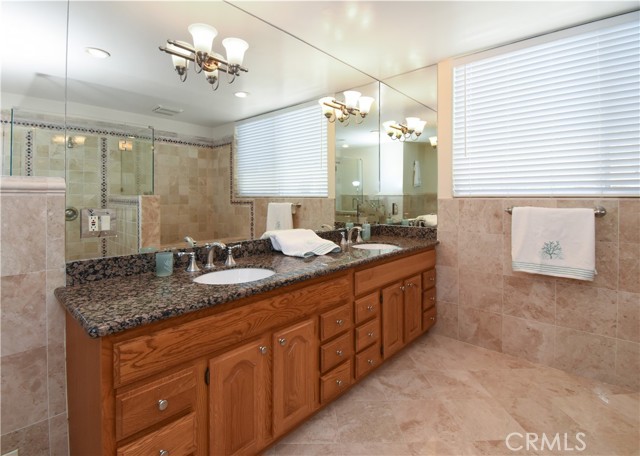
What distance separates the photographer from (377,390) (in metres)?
1.91

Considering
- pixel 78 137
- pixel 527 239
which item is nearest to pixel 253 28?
pixel 78 137

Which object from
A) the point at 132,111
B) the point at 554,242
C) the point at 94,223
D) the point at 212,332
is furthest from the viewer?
the point at 554,242

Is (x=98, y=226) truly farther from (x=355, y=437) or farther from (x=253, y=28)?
(x=355, y=437)

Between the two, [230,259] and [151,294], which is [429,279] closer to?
[230,259]

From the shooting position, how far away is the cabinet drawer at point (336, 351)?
1.59m

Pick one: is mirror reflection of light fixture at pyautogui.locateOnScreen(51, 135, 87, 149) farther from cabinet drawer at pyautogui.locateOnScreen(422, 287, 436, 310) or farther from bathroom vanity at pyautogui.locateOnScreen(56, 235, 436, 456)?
cabinet drawer at pyautogui.locateOnScreen(422, 287, 436, 310)

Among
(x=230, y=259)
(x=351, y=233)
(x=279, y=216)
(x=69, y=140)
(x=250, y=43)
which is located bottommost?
(x=230, y=259)

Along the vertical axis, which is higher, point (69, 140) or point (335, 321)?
point (69, 140)

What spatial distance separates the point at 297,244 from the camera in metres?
1.95

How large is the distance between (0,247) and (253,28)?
161 cm

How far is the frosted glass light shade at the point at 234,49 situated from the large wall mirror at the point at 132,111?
0.05 meters

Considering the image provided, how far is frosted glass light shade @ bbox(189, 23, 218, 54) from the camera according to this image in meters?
1.60

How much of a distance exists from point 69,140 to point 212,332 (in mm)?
962

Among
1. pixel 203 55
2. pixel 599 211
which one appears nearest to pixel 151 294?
pixel 203 55
